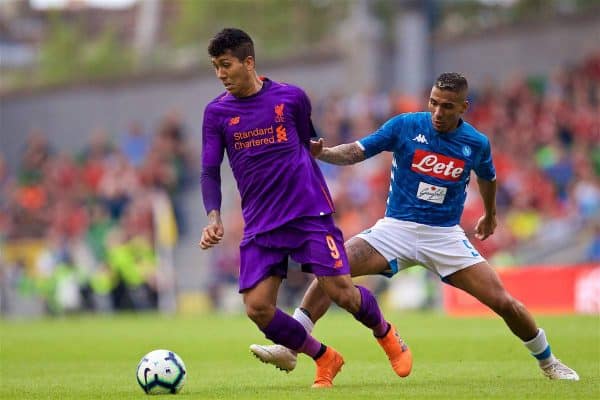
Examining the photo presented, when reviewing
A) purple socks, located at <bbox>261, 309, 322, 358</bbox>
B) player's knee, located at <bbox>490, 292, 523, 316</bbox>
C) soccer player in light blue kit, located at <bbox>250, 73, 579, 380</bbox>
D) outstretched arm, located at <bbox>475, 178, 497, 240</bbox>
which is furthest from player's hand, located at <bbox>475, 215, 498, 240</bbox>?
purple socks, located at <bbox>261, 309, 322, 358</bbox>

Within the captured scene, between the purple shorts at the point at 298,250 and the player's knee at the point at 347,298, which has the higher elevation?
the purple shorts at the point at 298,250

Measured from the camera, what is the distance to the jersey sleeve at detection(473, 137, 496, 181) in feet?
31.8

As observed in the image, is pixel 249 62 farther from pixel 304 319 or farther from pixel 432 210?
pixel 304 319

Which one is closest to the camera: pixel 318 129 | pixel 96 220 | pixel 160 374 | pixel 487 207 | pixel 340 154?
pixel 160 374

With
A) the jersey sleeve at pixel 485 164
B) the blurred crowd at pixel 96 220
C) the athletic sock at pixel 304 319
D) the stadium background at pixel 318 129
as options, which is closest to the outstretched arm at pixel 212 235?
the athletic sock at pixel 304 319

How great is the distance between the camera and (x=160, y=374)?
902 cm

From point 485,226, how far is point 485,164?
0.60 meters

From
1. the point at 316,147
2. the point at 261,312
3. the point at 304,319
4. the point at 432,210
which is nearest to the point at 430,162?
the point at 432,210

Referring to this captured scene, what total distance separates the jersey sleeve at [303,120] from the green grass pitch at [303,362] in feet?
6.10

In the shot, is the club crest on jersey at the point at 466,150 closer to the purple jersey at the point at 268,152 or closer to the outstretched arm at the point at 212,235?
the purple jersey at the point at 268,152

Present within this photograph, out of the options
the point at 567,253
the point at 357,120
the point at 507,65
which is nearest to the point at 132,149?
the point at 357,120

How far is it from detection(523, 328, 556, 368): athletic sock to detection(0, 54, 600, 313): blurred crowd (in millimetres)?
13122

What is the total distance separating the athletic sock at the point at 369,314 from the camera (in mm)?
9211

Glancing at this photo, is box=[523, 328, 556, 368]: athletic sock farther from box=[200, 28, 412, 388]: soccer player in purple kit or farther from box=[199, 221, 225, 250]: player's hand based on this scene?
box=[199, 221, 225, 250]: player's hand
